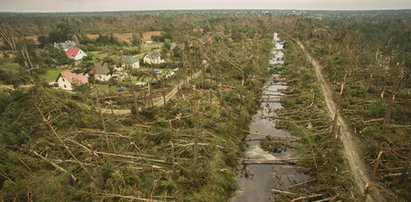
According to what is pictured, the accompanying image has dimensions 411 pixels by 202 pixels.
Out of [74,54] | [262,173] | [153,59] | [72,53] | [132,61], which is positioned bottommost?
[262,173]

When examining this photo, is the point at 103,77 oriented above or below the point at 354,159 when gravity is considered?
below

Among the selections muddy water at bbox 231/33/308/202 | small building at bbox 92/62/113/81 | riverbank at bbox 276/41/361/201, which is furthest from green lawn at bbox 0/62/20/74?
riverbank at bbox 276/41/361/201

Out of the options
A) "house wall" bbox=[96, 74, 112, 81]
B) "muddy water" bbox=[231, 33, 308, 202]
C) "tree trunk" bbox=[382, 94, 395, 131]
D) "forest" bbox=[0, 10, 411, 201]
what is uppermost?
"tree trunk" bbox=[382, 94, 395, 131]

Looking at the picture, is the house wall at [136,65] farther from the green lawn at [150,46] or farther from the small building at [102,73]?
the green lawn at [150,46]

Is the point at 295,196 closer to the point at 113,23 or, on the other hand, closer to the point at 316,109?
the point at 316,109

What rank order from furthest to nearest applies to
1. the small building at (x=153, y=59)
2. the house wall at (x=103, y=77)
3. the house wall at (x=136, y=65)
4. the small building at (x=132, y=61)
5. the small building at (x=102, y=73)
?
the small building at (x=153, y=59)
the house wall at (x=136, y=65)
the small building at (x=132, y=61)
the small building at (x=102, y=73)
the house wall at (x=103, y=77)

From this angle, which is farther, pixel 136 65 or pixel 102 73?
pixel 136 65

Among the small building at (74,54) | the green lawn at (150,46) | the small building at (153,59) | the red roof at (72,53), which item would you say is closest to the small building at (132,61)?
the small building at (153,59)

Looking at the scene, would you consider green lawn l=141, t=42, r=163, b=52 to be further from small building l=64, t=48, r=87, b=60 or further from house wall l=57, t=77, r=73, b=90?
house wall l=57, t=77, r=73, b=90

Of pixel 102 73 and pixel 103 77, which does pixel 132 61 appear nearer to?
pixel 102 73

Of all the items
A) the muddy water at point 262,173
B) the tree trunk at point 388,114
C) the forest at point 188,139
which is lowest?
the muddy water at point 262,173

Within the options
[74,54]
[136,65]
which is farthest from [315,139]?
[74,54]

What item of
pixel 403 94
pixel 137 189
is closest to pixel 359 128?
pixel 403 94
